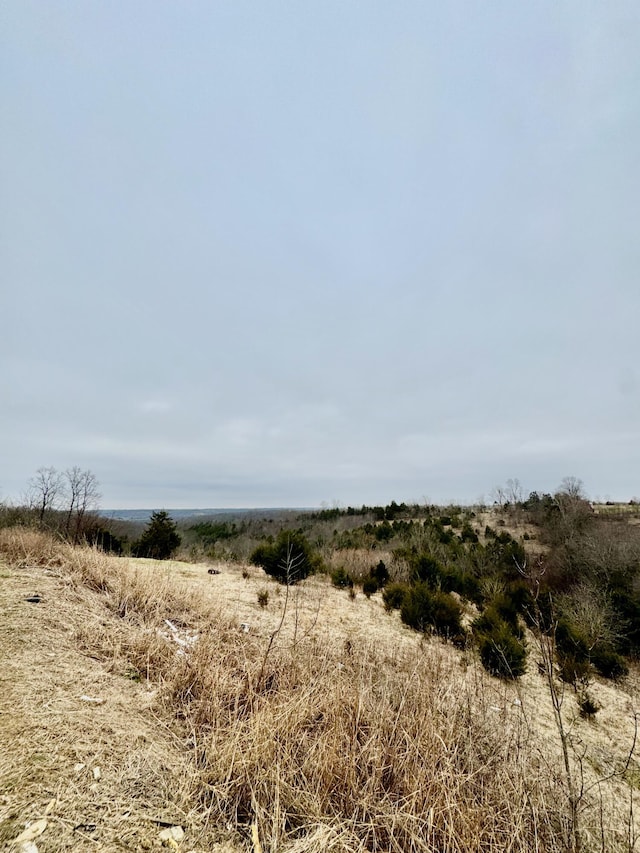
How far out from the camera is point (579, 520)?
890 inches

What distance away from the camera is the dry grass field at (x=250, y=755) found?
2174 millimetres

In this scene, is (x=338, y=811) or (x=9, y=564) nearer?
(x=338, y=811)

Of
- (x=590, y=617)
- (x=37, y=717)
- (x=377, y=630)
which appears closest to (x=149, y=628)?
(x=37, y=717)

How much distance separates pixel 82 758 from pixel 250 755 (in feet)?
3.68

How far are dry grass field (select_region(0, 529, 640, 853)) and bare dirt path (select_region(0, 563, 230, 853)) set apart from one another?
11mm

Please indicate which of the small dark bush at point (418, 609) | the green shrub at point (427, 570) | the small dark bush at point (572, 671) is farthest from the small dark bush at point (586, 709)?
the green shrub at point (427, 570)

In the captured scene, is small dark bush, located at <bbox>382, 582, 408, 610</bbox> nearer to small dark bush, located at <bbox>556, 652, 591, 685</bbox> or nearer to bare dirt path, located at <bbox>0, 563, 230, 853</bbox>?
small dark bush, located at <bbox>556, 652, 591, 685</bbox>

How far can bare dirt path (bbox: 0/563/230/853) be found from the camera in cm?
196

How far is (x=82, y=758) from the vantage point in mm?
2406

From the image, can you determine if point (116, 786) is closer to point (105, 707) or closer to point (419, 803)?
point (105, 707)

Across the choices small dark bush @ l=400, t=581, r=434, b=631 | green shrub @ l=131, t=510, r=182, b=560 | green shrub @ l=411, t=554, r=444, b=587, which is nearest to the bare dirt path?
small dark bush @ l=400, t=581, r=434, b=631

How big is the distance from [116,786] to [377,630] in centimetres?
698

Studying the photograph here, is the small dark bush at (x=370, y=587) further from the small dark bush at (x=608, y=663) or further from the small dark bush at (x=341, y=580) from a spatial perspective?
the small dark bush at (x=608, y=663)

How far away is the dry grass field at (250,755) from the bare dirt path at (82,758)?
11 millimetres
